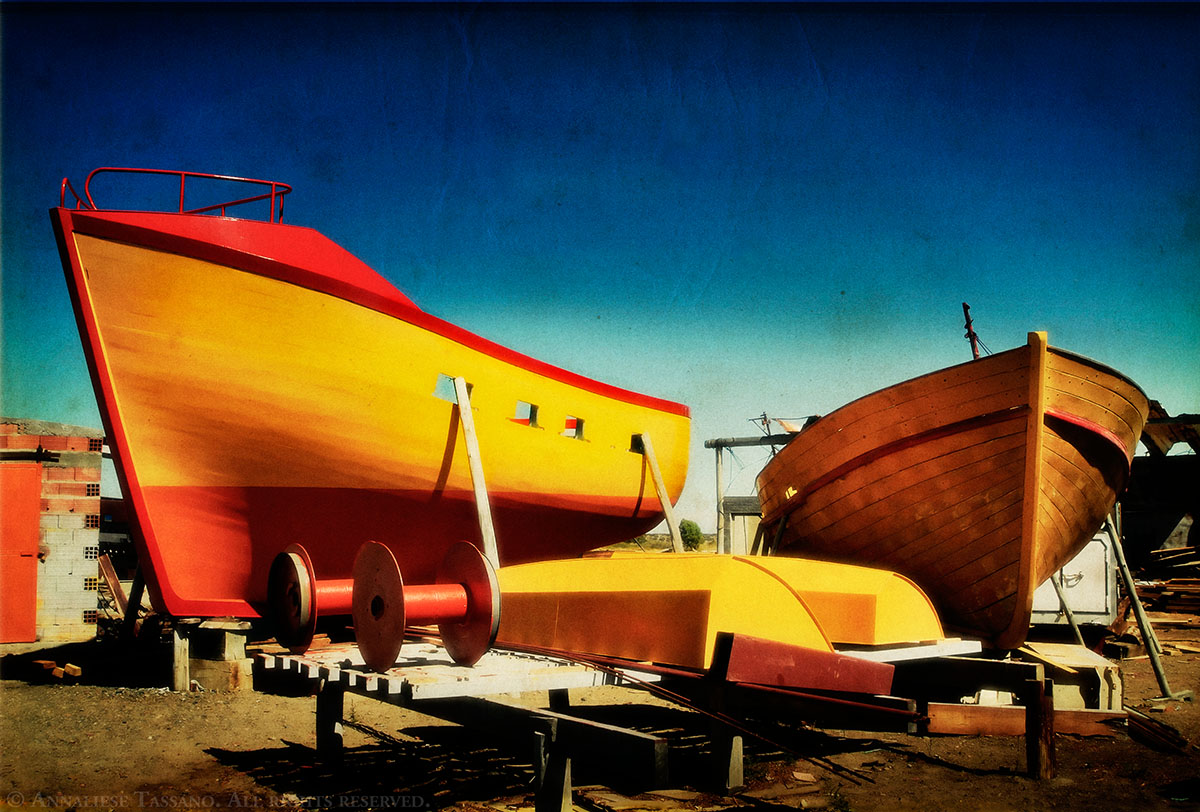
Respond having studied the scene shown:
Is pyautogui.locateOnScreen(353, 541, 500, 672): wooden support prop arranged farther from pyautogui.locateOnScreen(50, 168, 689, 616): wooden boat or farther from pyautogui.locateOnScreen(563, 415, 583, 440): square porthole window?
pyautogui.locateOnScreen(563, 415, 583, 440): square porthole window

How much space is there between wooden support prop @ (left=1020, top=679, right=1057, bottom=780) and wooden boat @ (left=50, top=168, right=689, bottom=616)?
4083mm

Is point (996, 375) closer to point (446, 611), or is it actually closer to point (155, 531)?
point (446, 611)

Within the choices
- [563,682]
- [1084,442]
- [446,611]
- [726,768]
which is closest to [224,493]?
[446,611]

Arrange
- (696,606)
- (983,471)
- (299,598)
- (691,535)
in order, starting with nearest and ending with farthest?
1. (696,606)
2. (299,598)
3. (983,471)
4. (691,535)

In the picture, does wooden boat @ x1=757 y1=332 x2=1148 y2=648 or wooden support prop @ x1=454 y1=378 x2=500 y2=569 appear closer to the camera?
wooden boat @ x1=757 y1=332 x2=1148 y2=648

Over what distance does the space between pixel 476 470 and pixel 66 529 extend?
5.43 meters

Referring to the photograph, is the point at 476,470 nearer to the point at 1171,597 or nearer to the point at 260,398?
Result: the point at 260,398

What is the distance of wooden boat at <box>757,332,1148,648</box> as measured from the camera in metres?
5.59

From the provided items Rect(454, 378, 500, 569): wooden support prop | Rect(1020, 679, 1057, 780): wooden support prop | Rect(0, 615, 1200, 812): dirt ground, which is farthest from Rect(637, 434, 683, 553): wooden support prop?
Rect(1020, 679, 1057, 780): wooden support prop

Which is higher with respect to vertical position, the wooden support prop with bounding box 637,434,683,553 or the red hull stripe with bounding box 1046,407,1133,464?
the red hull stripe with bounding box 1046,407,1133,464

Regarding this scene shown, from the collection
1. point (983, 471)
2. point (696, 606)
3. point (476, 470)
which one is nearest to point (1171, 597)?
point (983, 471)

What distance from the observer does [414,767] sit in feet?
17.9

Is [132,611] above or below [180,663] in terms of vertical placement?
above

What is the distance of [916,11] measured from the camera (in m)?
Answer: 5.11
